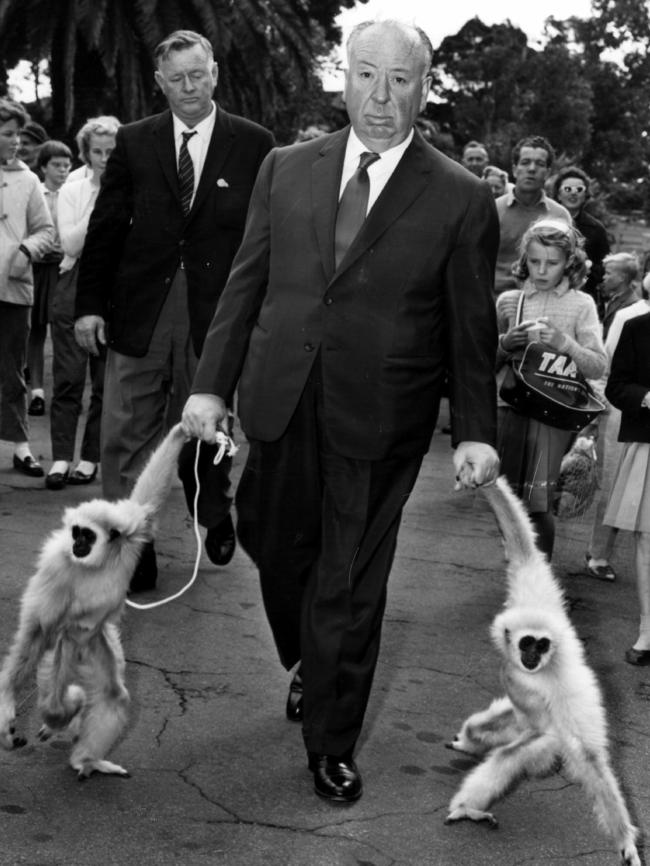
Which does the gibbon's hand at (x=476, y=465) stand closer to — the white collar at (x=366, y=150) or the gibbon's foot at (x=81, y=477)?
the white collar at (x=366, y=150)

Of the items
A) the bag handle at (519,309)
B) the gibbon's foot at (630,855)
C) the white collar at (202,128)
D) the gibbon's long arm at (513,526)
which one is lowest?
the gibbon's foot at (630,855)

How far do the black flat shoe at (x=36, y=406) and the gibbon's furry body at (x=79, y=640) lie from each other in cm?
699

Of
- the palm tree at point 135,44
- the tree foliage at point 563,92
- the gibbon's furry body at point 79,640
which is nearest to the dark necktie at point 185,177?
the gibbon's furry body at point 79,640

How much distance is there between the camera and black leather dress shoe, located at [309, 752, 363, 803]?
13.7 feet

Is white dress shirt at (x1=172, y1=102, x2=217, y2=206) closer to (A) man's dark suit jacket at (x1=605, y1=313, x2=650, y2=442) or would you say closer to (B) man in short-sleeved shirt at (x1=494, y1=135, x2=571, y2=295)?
(A) man's dark suit jacket at (x1=605, y1=313, x2=650, y2=442)

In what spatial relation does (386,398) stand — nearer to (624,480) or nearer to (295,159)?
(295,159)

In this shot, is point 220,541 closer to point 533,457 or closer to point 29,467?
point 533,457

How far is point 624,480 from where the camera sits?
6.17 metres

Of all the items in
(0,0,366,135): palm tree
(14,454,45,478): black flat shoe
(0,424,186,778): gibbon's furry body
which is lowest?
(14,454,45,478): black flat shoe

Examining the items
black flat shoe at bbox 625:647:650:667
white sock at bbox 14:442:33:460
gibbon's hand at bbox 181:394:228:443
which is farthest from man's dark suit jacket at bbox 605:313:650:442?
white sock at bbox 14:442:33:460

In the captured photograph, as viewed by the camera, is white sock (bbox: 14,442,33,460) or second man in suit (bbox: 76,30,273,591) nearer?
second man in suit (bbox: 76,30,273,591)

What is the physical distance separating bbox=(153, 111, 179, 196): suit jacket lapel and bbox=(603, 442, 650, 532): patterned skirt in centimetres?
232

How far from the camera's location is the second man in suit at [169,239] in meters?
6.12

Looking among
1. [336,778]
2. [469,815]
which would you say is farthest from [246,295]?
[469,815]
